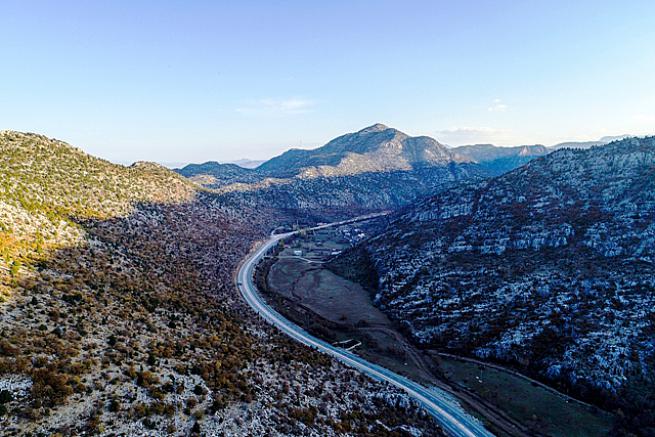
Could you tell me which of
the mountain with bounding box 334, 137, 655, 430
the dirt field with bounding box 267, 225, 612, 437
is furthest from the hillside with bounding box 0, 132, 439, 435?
the mountain with bounding box 334, 137, 655, 430

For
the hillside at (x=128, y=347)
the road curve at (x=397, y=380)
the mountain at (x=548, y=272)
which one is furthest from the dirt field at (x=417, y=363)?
the hillside at (x=128, y=347)

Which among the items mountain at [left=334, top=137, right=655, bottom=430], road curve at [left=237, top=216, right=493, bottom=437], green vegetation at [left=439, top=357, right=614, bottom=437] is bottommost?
green vegetation at [left=439, top=357, right=614, bottom=437]

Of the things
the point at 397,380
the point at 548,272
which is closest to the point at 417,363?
the point at 397,380

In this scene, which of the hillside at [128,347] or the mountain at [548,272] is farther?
the mountain at [548,272]

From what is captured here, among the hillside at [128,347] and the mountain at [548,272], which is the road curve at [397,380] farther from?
the mountain at [548,272]

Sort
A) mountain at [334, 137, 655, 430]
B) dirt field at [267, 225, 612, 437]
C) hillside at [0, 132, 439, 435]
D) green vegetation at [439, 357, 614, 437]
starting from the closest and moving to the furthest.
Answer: hillside at [0, 132, 439, 435] → green vegetation at [439, 357, 614, 437] → dirt field at [267, 225, 612, 437] → mountain at [334, 137, 655, 430]

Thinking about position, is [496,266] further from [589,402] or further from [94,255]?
[94,255]

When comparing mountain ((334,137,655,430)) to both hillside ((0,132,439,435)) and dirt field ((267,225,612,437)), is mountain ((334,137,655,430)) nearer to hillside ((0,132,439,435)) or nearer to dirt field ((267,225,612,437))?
dirt field ((267,225,612,437))
